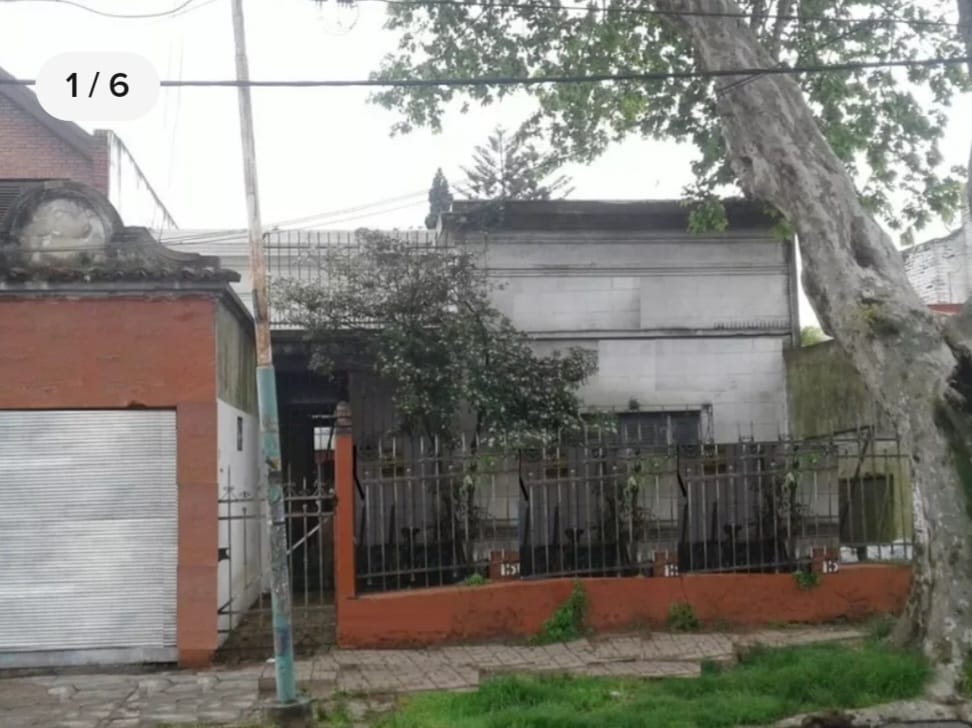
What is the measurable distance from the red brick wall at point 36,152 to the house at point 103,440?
11.9 m

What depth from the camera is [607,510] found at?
10797 millimetres

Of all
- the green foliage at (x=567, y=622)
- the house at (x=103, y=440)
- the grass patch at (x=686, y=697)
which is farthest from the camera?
the green foliage at (x=567, y=622)

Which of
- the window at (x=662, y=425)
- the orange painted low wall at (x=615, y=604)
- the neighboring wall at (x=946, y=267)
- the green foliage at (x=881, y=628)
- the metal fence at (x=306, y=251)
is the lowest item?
the green foliage at (x=881, y=628)

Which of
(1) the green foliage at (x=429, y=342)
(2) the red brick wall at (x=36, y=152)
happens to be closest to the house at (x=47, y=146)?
(2) the red brick wall at (x=36, y=152)

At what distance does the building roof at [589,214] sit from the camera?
14.1 metres

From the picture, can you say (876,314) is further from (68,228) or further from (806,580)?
(68,228)

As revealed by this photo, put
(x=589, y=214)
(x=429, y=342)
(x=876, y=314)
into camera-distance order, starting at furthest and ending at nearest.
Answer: (x=589, y=214) < (x=429, y=342) < (x=876, y=314)

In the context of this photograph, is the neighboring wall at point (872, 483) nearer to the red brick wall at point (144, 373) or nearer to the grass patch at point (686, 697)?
the grass patch at point (686, 697)

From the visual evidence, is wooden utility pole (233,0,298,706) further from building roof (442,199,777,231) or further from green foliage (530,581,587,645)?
building roof (442,199,777,231)

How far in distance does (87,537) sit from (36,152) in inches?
550

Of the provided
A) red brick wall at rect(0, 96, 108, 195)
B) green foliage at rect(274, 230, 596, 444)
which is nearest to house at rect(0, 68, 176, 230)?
red brick wall at rect(0, 96, 108, 195)

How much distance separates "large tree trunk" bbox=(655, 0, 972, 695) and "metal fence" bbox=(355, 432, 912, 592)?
2199 millimetres

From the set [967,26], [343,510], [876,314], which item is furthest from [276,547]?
[967,26]

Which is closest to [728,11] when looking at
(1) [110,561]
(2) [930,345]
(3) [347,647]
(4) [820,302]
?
(4) [820,302]
